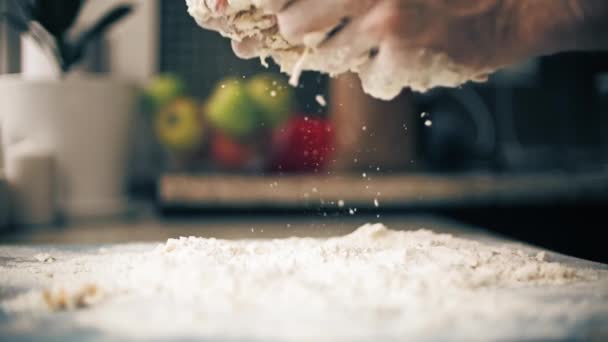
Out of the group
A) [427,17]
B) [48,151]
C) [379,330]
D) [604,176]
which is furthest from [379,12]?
[604,176]

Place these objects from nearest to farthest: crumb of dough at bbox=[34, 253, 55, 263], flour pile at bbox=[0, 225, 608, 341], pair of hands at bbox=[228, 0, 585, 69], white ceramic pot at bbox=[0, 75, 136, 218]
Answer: flour pile at bbox=[0, 225, 608, 341] < pair of hands at bbox=[228, 0, 585, 69] < crumb of dough at bbox=[34, 253, 55, 263] < white ceramic pot at bbox=[0, 75, 136, 218]

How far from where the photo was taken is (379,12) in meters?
0.53

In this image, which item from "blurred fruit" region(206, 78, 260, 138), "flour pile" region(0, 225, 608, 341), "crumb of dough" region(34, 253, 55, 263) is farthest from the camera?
"blurred fruit" region(206, 78, 260, 138)

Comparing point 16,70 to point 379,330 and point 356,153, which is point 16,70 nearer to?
point 356,153

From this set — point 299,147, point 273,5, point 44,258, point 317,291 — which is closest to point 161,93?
point 299,147

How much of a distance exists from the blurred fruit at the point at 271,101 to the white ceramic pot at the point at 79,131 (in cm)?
23

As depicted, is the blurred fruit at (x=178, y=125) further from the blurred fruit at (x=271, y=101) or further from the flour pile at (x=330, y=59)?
the flour pile at (x=330, y=59)

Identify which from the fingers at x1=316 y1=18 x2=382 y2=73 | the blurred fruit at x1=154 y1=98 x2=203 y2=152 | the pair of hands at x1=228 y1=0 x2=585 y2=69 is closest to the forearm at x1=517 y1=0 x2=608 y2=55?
the pair of hands at x1=228 y1=0 x2=585 y2=69

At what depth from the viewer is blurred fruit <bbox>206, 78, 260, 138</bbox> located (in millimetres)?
1271

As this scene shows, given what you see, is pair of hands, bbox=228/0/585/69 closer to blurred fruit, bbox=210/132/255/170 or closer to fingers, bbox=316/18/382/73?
fingers, bbox=316/18/382/73

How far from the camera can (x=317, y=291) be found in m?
0.46

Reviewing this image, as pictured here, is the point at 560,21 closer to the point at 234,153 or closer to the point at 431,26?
the point at 431,26

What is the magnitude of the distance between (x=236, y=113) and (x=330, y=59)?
714mm

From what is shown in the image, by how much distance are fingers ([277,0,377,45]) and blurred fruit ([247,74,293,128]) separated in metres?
0.74
